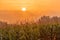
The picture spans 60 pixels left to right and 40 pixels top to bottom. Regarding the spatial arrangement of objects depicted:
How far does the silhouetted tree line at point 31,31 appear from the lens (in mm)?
3049

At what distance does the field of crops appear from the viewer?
9.99ft

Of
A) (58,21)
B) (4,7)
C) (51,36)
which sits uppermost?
(4,7)

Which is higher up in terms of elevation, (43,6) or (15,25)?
(43,6)

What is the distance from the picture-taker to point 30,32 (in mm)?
3102

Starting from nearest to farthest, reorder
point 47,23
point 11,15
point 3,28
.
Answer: point 3,28
point 47,23
point 11,15

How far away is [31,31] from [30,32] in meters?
0.02

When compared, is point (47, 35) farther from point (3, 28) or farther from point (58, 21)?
point (3, 28)

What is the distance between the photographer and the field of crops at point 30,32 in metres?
3.04

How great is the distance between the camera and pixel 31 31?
122 inches

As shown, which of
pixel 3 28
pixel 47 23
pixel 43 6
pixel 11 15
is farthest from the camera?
pixel 43 6

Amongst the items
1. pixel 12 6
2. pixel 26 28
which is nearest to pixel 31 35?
pixel 26 28

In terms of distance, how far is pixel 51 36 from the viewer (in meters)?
3.20

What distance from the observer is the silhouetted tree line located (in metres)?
3.05

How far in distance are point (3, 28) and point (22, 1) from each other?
809 mm
